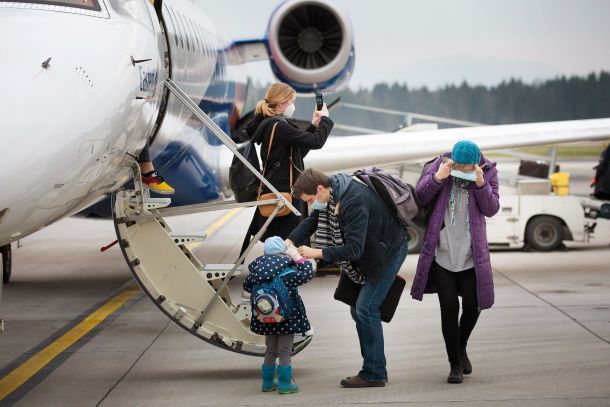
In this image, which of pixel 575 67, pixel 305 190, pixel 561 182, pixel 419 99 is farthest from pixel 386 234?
pixel 575 67

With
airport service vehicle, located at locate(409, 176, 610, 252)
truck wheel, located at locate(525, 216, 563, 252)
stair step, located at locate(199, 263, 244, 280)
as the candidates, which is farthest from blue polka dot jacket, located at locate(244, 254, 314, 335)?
truck wheel, located at locate(525, 216, 563, 252)

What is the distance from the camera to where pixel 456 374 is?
669cm

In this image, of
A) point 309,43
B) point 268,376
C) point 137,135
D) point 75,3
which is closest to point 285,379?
point 268,376

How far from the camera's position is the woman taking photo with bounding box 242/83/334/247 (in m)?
7.75

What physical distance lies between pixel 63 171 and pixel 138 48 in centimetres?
135

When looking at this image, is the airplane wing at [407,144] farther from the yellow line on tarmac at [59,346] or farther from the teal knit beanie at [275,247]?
the teal knit beanie at [275,247]

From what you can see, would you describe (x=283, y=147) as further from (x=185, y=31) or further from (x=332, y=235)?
(x=185, y=31)

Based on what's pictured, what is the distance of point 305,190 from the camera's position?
6.37 meters

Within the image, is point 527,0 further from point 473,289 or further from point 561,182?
point 473,289

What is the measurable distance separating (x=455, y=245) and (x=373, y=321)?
0.68 m

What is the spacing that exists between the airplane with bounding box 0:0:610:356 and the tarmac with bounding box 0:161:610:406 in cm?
48

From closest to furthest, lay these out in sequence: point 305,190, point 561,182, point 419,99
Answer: point 305,190 < point 561,182 < point 419,99

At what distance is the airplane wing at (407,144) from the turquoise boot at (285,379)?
17.9ft

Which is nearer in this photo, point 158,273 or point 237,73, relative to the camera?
point 158,273
